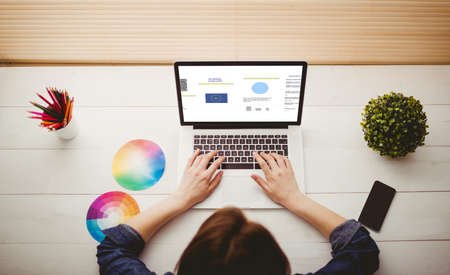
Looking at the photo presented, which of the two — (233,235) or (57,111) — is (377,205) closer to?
(233,235)

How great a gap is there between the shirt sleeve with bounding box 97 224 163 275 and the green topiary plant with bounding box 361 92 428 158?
79 cm

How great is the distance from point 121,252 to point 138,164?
31cm

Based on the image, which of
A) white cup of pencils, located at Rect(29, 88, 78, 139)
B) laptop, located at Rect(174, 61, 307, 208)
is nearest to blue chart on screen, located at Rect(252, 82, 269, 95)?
laptop, located at Rect(174, 61, 307, 208)

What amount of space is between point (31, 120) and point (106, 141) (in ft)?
1.05

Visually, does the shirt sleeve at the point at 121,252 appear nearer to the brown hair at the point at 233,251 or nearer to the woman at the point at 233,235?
the woman at the point at 233,235

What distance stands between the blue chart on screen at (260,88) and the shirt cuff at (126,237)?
567 mm

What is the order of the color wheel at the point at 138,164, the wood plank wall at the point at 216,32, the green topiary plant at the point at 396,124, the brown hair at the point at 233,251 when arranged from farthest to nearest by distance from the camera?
the wood plank wall at the point at 216,32, the color wheel at the point at 138,164, the green topiary plant at the point at 396,124, the brown hair at the point at 233,251

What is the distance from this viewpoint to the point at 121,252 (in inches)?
30.0

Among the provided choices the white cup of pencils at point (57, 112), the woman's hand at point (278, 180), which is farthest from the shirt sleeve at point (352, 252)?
the white cup of pencils at point (57, 112)

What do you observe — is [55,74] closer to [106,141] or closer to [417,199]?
[106,141]

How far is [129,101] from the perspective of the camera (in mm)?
1094

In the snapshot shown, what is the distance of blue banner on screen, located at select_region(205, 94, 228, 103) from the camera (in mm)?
906

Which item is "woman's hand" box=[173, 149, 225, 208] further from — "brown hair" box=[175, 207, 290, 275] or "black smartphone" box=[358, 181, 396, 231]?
"black smartphone" box=[358, 181, 396, 231]

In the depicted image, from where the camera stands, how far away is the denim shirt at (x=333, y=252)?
73 centimetres
